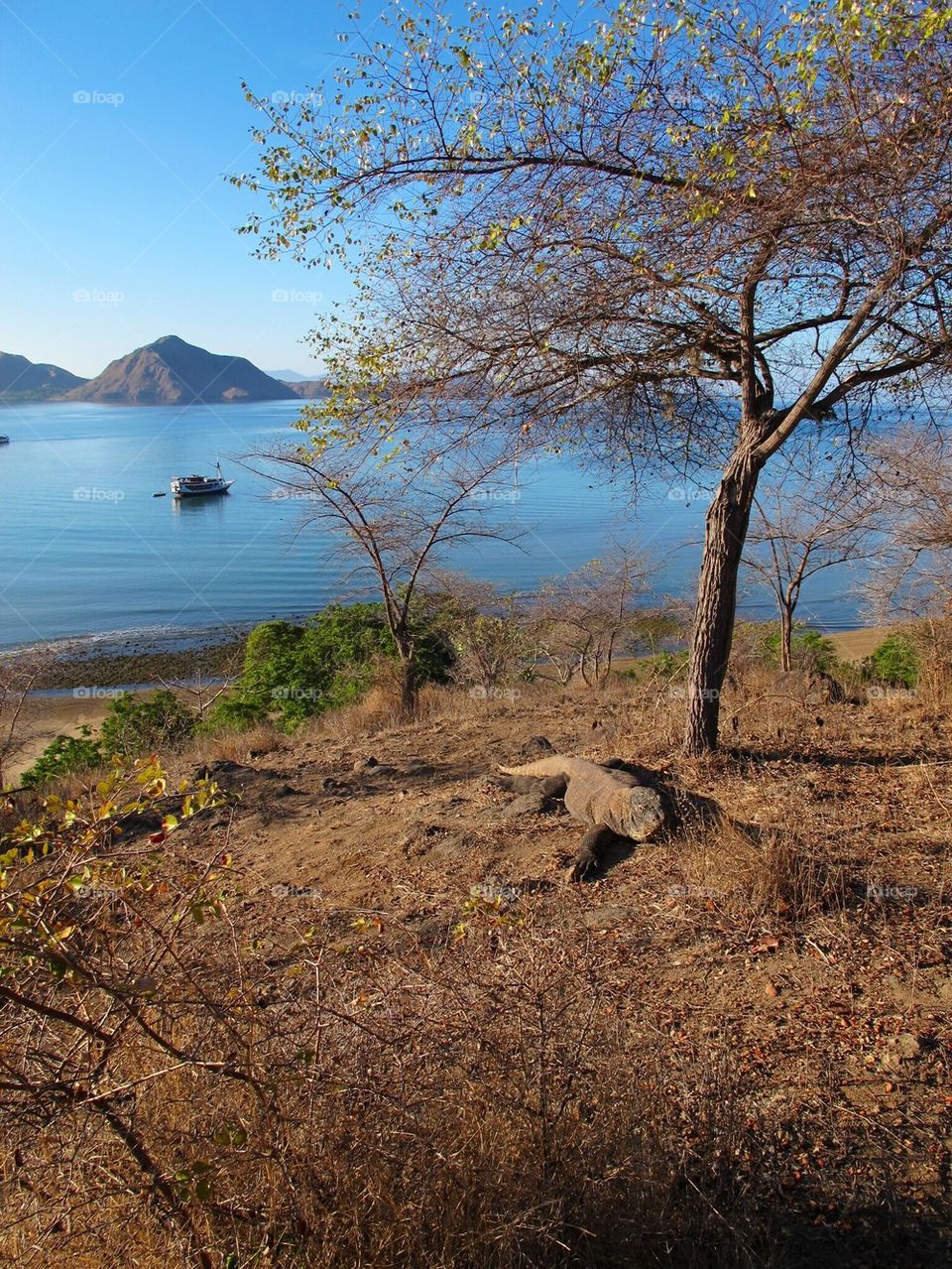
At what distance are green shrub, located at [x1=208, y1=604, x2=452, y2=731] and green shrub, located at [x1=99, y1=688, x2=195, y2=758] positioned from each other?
68 cm

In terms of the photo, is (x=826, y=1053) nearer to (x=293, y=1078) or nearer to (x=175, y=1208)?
(x=293, y=1078)

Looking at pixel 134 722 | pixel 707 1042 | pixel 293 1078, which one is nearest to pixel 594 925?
pixel 707 1042

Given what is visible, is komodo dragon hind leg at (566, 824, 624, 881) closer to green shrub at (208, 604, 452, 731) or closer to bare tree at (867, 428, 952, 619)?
bare tree at (867, 428, 952, 619)

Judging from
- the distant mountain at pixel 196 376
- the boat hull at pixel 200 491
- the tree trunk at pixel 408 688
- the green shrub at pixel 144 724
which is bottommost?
the green shrub at pixel 144 724

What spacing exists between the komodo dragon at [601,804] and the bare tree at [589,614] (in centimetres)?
1864

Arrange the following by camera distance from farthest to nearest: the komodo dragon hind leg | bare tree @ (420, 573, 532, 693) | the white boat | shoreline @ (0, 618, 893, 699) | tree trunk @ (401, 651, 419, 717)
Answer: the white boat, shoreline @ (0, 618, 893, 699), bare tree @ (420, 573, 532, 693), tree trunk @ (401, 651, 419, 717), the komodo dragon hind leg

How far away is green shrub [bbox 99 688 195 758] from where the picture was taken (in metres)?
16.0

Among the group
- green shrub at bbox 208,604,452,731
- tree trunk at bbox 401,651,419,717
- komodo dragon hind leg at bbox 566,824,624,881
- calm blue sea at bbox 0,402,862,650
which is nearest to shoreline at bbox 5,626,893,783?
calm blue sea at bbox 0,402,862,650

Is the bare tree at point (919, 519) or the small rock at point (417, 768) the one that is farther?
the bare tree at point (919, 519)

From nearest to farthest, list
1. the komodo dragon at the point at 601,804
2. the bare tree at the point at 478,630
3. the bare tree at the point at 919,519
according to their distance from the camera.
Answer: the komodo dragon at the point at 601,804 < the bare tree at the point at 919,519 < the bare tree at the point at 478,630

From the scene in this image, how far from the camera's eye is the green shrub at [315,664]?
62.4 ft

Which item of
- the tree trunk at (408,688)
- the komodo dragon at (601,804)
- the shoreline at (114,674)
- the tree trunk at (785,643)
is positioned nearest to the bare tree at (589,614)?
the shoreline at (114,674)

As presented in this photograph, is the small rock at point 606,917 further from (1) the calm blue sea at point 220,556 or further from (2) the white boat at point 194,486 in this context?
(2) the white boat at point 194,486

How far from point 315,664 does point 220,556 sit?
1325 inches
